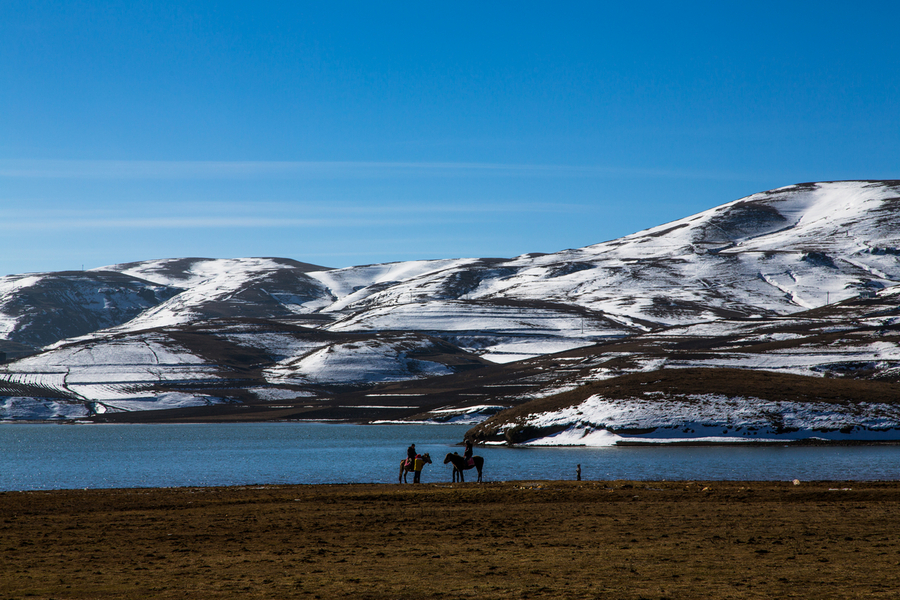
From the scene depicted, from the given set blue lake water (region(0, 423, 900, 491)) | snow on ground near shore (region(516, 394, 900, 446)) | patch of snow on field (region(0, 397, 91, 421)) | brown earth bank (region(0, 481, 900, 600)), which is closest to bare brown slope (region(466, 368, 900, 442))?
snow on ground near shore (region(516, 394, 900, 446))

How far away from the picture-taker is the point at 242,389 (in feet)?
653

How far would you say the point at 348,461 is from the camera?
71.0m

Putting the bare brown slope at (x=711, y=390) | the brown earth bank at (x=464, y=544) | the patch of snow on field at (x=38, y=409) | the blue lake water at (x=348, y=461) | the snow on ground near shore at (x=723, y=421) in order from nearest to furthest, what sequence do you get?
the brown earth bank at (x=464, y=544) < the blue lake water at (x=348, y=461) < the snow on ground near shore at (x=723, y=421) < the bare brown slope at (x=711, y=390) < the patch of snow on field at (x=38, y=409)

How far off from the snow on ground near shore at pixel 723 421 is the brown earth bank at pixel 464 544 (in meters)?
52.9

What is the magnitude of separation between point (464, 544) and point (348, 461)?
49.7 metres

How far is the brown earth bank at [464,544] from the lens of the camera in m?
16.9

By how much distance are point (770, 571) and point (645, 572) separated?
2.59m

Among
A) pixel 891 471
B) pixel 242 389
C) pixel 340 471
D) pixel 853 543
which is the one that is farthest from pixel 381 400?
pixel 853 543

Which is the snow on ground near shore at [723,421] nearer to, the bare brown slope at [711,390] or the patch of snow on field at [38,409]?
the bare brown slope at [711,390]

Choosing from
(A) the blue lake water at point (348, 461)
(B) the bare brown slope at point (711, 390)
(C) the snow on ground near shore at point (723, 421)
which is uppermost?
(B) the bare brown slope at point (711, 390)

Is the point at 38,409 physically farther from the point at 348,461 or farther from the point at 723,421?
the point at 723,421

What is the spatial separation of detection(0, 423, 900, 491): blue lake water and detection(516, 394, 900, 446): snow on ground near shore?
565 cm

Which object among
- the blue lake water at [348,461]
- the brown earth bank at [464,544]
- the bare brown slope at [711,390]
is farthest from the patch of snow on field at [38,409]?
the brown earth bank at [464,544]

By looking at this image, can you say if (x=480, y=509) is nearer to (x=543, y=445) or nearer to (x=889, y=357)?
(x=543, y=445)
